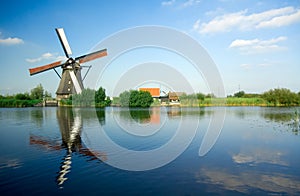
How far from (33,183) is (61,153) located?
10.7 feet

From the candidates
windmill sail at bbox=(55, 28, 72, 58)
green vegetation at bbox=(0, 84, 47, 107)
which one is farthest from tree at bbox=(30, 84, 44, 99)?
windmill sail at bbox=(55, 28, 72, 58)

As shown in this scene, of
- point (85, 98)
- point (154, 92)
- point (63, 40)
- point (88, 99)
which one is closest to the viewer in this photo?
point (63, 40)

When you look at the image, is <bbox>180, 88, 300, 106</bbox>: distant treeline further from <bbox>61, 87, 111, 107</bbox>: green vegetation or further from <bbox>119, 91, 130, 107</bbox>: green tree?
<bbox>61, 87, 111, 107</bbox>: green vegetation

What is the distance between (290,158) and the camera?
874 centimetres

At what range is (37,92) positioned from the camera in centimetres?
7419

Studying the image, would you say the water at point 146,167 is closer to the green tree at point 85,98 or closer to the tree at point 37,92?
the green tree at point 85,98

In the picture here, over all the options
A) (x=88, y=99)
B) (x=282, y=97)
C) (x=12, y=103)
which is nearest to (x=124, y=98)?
(x=88, y=99)

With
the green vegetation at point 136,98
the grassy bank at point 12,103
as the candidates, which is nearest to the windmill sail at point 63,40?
the green vegetation at point 136,98

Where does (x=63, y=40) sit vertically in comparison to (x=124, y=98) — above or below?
above

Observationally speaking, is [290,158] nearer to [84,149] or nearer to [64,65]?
[84,149]

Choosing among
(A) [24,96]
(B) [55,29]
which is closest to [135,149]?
(B) [55,29]

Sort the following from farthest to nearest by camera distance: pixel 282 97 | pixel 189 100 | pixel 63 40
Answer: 1. pixel 189 100
2. pixel 282 97
3. pixel 63 40

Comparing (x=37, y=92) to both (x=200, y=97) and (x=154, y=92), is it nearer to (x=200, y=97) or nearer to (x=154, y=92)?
(x=154, y=92)

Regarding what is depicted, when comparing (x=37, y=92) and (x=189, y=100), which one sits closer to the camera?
(x=189, y=100)
